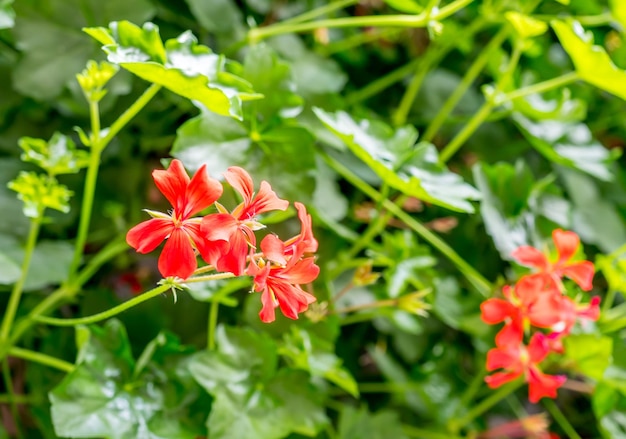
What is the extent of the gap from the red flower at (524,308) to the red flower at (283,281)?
0.27 meters

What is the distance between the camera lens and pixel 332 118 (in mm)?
722

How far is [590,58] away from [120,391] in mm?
589

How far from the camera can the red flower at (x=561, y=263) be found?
2.39 ft

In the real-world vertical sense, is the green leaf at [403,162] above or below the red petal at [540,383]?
above

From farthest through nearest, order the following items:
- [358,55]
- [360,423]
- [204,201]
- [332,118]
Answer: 1. [358,55]
2. [360,423]
3. [332,118]
4. [204,201]

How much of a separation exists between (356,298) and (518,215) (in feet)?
0.75

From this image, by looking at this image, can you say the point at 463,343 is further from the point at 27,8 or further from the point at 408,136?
the point at 27,8

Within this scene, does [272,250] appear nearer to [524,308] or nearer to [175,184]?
[175,184]

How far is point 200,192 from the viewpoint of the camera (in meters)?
0.45

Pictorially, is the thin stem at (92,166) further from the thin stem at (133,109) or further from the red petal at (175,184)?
the red petal at (175,184)

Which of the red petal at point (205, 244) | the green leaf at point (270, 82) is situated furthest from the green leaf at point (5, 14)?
the red petal at point (205, 244)

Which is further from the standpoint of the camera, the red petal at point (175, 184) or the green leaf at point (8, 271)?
the green leaf at point (8, 271)

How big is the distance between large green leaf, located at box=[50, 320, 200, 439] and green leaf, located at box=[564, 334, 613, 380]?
0.44m

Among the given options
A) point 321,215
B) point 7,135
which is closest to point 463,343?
point 321,215
